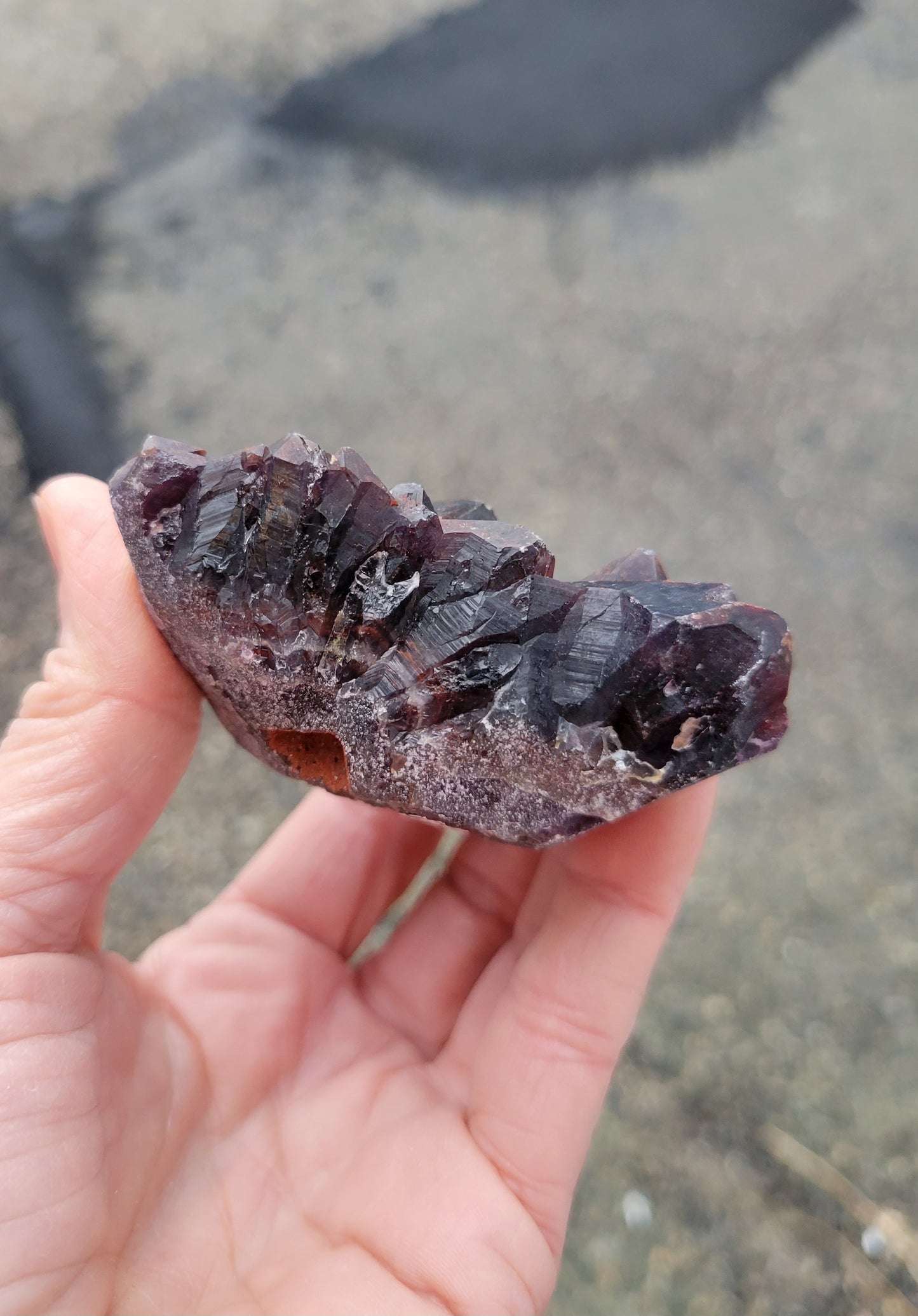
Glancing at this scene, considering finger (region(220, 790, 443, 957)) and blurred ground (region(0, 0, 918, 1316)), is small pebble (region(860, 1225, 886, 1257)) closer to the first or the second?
blurred ground (region(0, 0, 918, 1316))

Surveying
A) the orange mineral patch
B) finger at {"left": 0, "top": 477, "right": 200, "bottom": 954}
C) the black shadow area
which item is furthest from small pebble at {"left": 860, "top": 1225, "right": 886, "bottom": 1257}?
the black shadow area

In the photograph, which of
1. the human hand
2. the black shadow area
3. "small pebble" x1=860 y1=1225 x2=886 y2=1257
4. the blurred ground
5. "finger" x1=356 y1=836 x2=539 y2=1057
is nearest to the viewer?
the human hand

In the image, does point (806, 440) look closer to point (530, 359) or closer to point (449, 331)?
point (530, 359)

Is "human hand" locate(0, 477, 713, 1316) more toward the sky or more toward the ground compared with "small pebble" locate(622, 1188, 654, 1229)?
more toward the sky

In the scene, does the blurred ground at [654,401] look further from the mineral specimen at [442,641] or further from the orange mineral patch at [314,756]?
the mineral specimen at [442,641]

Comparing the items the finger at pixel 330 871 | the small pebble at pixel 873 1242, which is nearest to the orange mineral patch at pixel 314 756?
the finger at pixel 330 871

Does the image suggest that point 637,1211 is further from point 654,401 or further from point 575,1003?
point 654,401

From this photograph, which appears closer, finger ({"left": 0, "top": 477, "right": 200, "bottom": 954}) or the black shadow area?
finger ({"left": 0, "top": 477, "right": 200, "bottom": 954})
